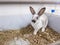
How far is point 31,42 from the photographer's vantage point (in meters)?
0.84

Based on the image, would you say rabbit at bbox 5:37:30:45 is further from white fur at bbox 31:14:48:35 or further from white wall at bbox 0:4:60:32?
white wall at bbox 0:4:60:32

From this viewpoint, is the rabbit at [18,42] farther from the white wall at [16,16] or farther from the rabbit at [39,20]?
the white wall at [16,16]

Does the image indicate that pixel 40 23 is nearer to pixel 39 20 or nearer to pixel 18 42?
pixel 39 20

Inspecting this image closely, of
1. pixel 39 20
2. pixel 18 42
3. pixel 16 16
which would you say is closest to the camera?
pixel 18 42

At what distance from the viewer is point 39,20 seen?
2.99 feet

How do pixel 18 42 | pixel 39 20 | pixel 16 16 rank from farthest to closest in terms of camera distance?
1. pixel 16 16
2. pixel 39 20
3. pixel 18 42

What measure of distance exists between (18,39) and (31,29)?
166mm

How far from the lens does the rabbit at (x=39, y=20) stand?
2.90 ft

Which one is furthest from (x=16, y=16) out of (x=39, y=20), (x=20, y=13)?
(x=39, y=20)

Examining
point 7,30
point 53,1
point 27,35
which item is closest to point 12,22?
point 7,30

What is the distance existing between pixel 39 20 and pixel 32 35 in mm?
94

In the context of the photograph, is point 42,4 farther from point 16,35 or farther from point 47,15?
point 16,35

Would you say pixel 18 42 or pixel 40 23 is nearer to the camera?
pixel 18 42

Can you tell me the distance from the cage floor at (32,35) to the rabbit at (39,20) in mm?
35
